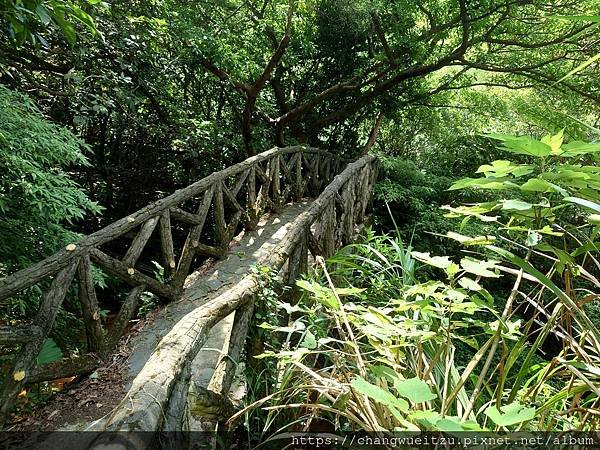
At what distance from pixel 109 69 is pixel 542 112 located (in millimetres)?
8685

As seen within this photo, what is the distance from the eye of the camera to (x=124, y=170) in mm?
7430

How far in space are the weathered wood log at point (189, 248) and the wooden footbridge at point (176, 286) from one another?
11 millimetres

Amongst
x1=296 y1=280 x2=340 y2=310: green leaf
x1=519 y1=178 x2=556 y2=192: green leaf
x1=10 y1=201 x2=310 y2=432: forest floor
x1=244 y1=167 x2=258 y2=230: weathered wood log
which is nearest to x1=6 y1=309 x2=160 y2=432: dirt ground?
x1=10 y1=201 x2=310 y2=432: forest floor

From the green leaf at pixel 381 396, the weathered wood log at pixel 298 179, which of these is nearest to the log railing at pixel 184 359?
the green leaf at pixel 381 396

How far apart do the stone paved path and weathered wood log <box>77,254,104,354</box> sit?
27cm

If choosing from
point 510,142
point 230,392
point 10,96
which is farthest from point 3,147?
point 510,142

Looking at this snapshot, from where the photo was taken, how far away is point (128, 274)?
3.32m

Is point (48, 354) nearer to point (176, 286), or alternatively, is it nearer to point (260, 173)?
point (176, 286)

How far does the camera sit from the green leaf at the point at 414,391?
39.9 inches

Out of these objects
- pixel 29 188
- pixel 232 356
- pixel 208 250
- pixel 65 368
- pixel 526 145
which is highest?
pixel 526 145

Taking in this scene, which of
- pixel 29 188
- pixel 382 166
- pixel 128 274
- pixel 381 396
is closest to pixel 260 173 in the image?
pixel 128 274

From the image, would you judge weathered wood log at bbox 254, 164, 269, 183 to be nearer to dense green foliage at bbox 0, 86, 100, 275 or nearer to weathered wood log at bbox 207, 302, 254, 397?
dense green foliage at bbox 0, 86, 100, 275

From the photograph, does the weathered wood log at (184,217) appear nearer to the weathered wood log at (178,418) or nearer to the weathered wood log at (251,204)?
the weathered wood log at (251,204)

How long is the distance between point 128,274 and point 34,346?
0.92 meters
